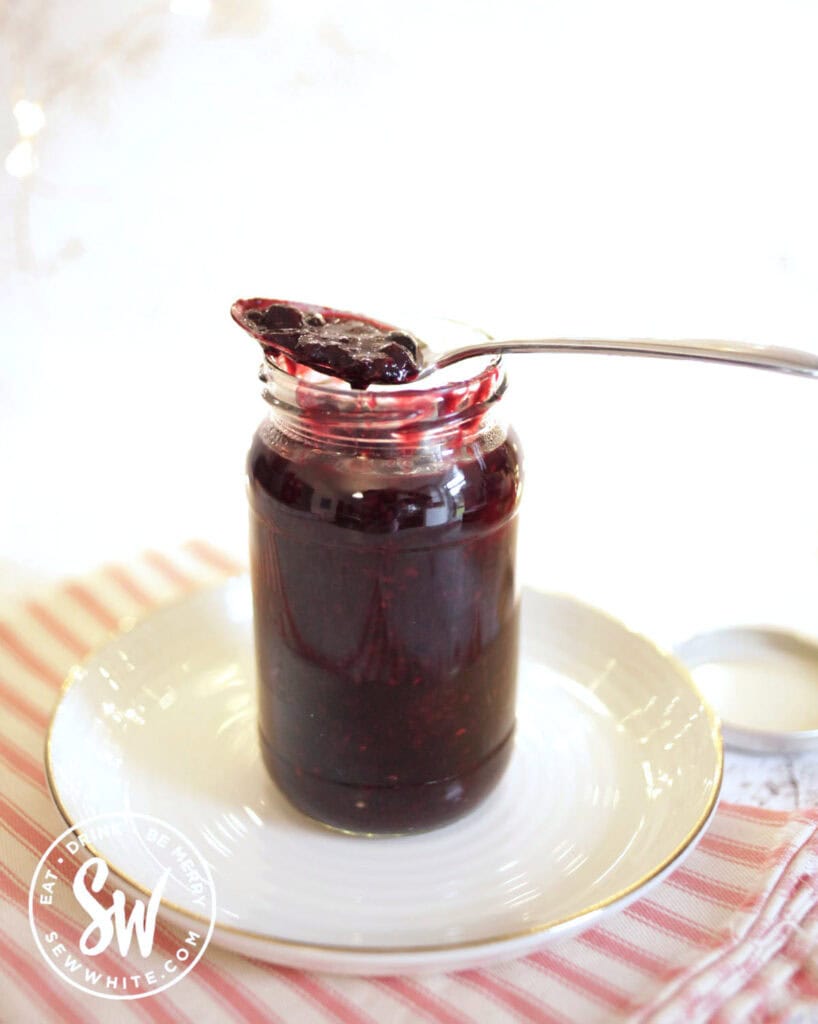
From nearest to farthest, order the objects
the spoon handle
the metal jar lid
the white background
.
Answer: the spoon handle → the metal jar lid → the white background

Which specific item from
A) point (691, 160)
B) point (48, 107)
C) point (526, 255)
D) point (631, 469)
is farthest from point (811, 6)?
point (48, 107)

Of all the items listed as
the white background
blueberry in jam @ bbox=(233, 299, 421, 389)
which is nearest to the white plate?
the white background

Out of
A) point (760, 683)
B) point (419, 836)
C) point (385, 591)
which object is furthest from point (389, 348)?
point (760, 683)

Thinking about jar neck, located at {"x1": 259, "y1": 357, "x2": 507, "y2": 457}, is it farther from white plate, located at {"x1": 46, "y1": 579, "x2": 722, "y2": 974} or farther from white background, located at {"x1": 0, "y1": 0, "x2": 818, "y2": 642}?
white background, located at {"x1": 0, "y1": 0, "x2": 818, "y2": 642}

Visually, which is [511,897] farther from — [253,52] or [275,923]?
[253,52]

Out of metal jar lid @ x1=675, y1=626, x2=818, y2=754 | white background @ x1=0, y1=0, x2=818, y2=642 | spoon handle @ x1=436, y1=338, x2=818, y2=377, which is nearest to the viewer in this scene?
spoon handle @ x1=436, y1=338, x2=818, y2=377

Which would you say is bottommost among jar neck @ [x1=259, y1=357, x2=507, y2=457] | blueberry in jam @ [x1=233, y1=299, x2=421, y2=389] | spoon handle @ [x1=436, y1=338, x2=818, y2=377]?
Answer: jar neck @ [x1=259, y1=357, x2=507, y2=457]

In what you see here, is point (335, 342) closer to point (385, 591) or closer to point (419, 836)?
point (385, 591)
